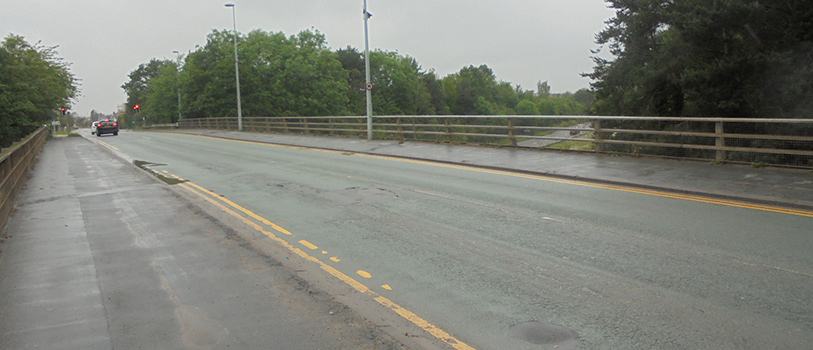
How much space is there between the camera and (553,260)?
5824 mm

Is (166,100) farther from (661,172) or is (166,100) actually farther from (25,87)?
(661,172)

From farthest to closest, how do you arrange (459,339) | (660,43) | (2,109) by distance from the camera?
(2,109) < (660,43) < (459,339)

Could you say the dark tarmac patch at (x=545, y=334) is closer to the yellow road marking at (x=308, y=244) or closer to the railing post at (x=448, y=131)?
the yellow road marking at (x=308, y=244)

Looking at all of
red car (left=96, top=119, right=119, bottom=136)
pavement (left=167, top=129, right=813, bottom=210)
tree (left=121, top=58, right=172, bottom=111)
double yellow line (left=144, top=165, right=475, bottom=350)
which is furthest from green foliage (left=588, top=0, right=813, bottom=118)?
tree (left=121, top=58, right=172, bottom=111)

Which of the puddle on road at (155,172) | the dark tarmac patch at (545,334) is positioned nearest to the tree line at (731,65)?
the dark tarmac patch at (545,334)

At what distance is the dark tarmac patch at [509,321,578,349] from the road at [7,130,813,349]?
14mm

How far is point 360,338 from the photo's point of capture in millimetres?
4090

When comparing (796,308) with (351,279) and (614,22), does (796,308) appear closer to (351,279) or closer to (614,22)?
(351,279)

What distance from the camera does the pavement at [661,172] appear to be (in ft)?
29.3

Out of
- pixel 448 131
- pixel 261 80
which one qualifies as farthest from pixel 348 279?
pixel 261 80

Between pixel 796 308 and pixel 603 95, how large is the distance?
91.1 feet

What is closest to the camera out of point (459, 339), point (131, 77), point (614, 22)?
point (459, 339)

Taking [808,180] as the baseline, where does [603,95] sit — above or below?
above

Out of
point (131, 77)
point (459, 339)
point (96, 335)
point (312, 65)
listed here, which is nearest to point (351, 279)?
point (459, 339)
